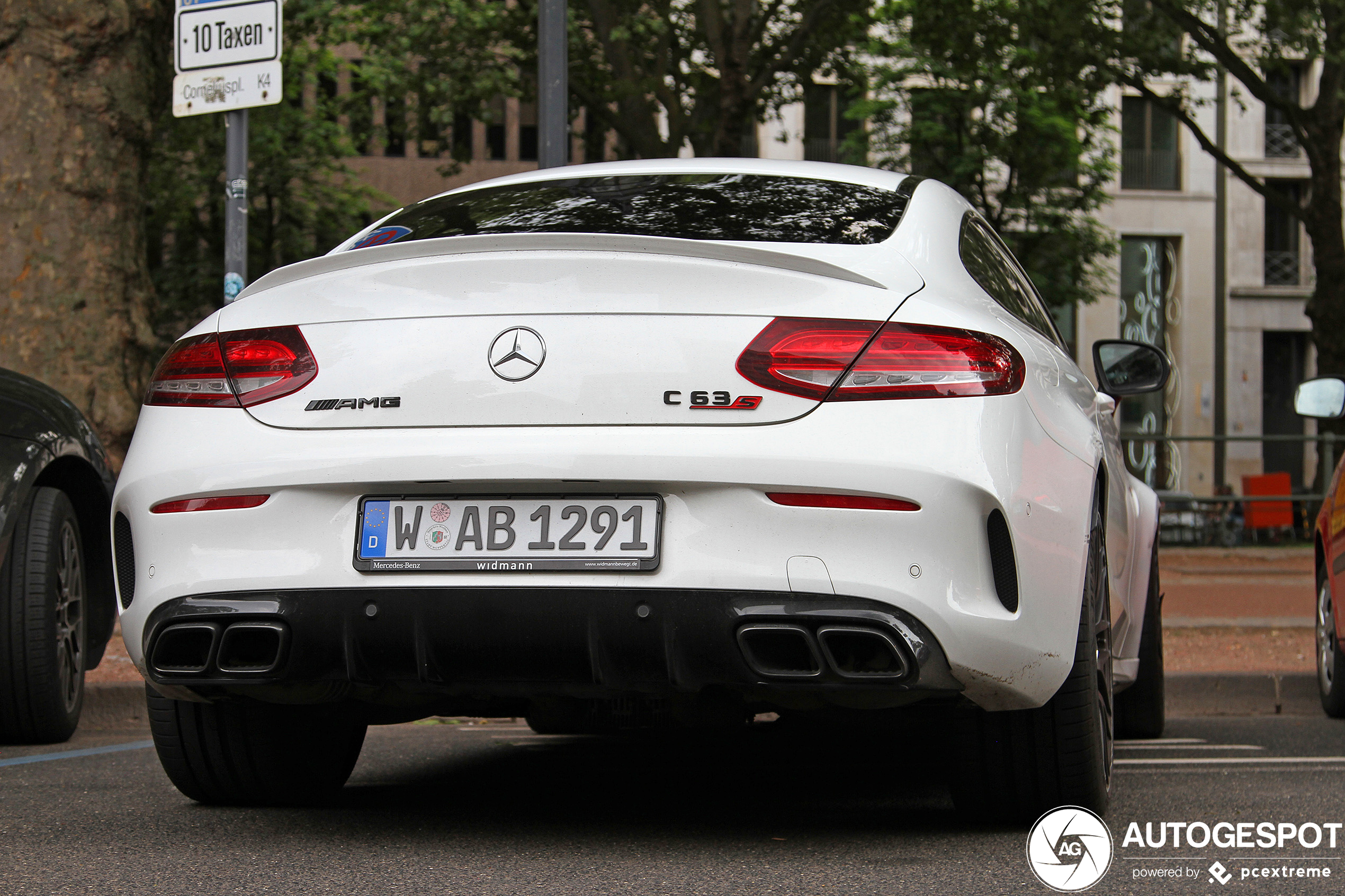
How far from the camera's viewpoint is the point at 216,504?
3.08 meters

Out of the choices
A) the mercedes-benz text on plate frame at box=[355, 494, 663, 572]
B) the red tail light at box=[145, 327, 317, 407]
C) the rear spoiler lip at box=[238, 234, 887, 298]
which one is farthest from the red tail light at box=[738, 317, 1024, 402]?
the red tail light at box=[145, 327, 317, 407]

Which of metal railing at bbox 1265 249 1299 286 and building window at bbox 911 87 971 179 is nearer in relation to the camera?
building window at bbox 911 87 971 179

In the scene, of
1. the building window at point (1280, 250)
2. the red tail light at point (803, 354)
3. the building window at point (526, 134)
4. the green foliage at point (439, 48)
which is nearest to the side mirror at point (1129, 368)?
the red tail light at point (803, 354)

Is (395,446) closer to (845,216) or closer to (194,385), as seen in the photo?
(194,385)

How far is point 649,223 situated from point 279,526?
3.23 ft

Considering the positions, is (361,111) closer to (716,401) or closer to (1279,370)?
(716,401)

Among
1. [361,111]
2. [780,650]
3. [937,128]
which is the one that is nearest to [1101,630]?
[780,650]

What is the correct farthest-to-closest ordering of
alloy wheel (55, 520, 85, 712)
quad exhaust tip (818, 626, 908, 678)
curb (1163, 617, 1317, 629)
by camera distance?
curb (1163, 617, 1317, 629) → alloy wheel (55, 520, 85, 712) → quad exhaust tip (818, 626, 908, 678)

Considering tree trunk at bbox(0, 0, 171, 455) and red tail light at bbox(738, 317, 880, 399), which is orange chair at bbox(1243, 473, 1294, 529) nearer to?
tree trunk at bbox(0, 0, 171, 455)

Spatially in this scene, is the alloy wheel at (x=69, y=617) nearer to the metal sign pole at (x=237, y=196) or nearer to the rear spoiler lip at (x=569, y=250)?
the metal sign pole at (x=237, y=196)

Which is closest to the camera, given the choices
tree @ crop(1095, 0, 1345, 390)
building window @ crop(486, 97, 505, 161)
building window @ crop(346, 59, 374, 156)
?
tree @ crop(1095, 0, 1345, 390)

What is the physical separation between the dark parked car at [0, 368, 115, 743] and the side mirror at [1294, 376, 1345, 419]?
4263mm

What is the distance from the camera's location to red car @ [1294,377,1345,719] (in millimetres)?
5906

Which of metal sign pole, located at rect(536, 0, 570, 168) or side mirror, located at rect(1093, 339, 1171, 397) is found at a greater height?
metal sign pole, located at rect(536, 0, 570, 168)
